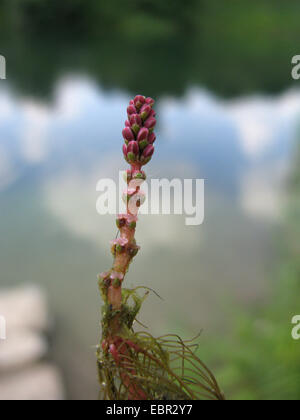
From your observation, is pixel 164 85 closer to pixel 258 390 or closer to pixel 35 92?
pixel 35 92

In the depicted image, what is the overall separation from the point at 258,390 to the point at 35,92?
15.5 meters

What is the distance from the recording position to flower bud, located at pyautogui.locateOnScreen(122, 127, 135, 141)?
0.52m

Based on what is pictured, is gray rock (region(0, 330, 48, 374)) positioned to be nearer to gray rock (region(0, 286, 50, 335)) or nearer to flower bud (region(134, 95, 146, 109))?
gray rock (region(0, 286, 50, 335))

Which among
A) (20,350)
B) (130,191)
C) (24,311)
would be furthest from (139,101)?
(24,311)

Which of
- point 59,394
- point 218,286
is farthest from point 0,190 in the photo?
point 59,394

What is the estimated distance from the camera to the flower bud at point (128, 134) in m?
0.52

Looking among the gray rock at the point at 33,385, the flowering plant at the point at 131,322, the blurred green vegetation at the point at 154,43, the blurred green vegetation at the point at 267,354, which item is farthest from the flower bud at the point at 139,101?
the blurred green vegetation at the point at 154,43

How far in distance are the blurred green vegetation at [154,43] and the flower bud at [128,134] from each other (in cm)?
1595

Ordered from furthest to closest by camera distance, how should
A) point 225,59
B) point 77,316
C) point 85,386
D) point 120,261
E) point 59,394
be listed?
point 225,59 < point 77,316 < point 85,386 < point 59,394 < point 120,261

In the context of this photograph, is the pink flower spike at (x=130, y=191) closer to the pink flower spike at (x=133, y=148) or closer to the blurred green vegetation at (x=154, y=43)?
the pink flower spike at (x=133, y=148)

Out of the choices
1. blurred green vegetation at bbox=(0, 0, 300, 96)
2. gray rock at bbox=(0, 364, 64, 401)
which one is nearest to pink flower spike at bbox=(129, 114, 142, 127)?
gray rock at bbox=(0, 364, 64, 401)

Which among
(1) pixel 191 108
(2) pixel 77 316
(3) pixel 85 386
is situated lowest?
(3) pixel 85 386

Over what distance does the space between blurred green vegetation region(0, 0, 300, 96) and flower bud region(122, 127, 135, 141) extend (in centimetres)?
1595
